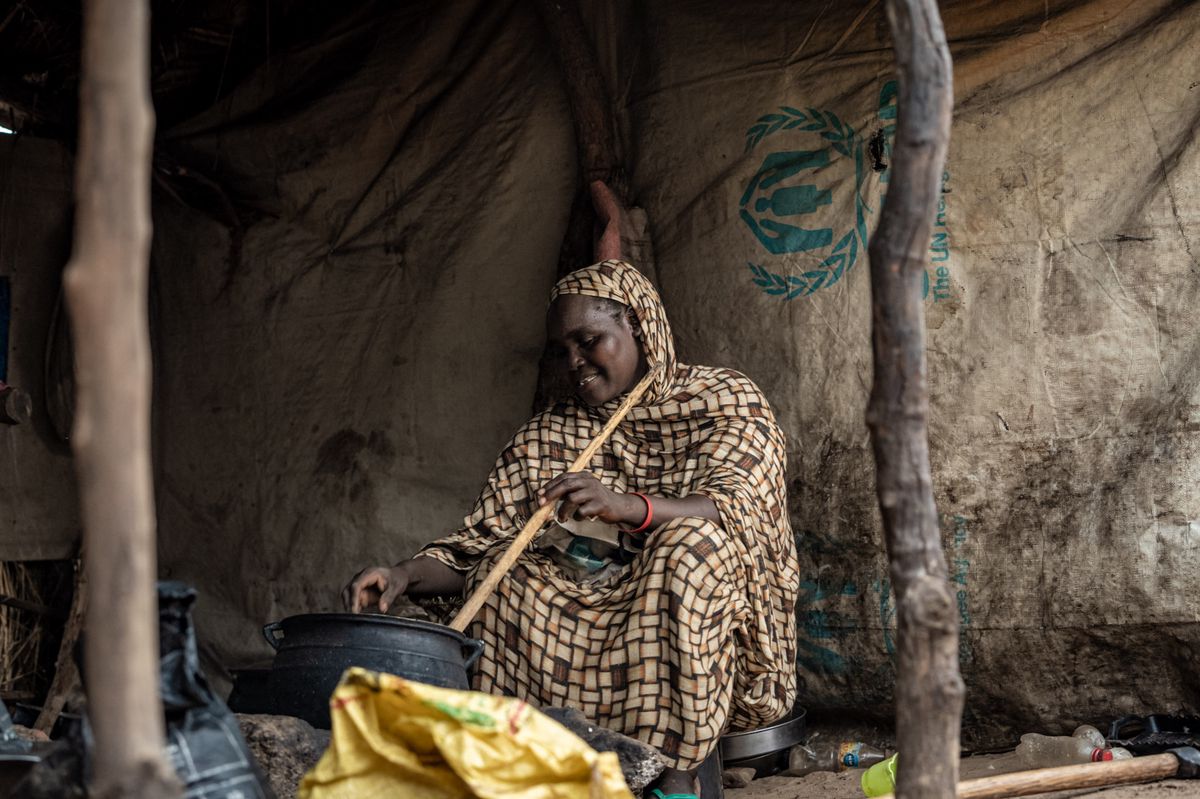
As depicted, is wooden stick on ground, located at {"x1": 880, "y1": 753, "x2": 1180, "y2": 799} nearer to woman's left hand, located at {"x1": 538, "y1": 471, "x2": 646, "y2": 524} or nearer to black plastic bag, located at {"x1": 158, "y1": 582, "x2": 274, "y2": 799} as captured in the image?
woman's left hand, located at {"x1": 538, "y1": 471, "x2": 646, "y2": 524}

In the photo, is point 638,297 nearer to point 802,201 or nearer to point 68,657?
point 802,201

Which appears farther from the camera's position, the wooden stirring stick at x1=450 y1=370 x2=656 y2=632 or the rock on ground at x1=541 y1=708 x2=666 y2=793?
the wooden stirring stick at x1=450 y1=370 x2=656 y2=632

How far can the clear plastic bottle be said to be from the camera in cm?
361

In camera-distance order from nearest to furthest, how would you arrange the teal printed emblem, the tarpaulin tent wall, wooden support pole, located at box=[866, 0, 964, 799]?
wooden support pole, located at box=[866, 0, 964, 799] < the teal printed emblem < the tarpaulin tent wall

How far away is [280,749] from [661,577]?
0.96 meters

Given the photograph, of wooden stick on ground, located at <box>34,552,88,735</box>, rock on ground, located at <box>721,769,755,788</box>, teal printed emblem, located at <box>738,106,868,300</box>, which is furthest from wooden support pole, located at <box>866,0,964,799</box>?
wooden stick on ground, located at <box>34,552,88,735</box>

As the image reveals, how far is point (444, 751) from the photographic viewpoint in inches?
69.6

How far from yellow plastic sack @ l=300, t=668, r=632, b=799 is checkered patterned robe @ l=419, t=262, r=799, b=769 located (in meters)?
1.03

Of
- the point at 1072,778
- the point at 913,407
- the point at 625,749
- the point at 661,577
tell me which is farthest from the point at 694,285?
the point at 913,407

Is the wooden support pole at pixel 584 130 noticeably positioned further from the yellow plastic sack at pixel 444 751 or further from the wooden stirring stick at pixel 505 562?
the yellow plastic sack at pixel 444 751

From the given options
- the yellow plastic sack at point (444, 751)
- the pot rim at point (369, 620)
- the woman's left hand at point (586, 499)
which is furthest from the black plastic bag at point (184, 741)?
the woman's left hand at point (586, 499)

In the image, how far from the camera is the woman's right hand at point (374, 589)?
9.82 feet

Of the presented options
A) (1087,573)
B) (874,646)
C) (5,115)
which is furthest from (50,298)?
(1087,573)

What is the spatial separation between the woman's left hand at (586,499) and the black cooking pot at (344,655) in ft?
1.73
